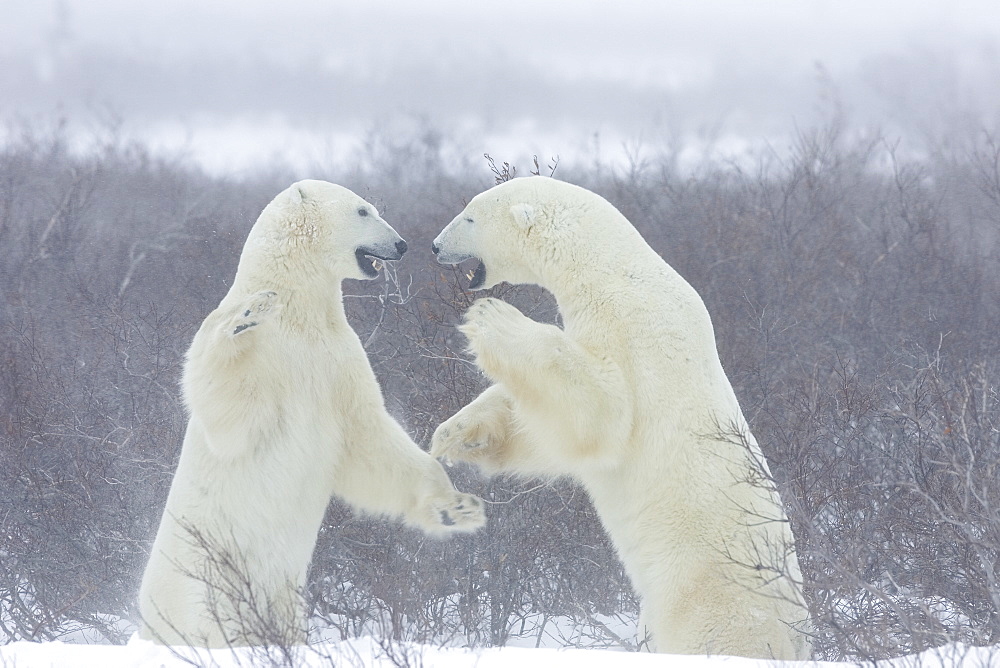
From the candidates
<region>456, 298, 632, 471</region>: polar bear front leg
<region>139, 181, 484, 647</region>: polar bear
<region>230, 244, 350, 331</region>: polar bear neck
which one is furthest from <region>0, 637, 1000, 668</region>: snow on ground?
<region>230, 244, 350, 331</region>: polar bear neck

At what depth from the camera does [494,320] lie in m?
3.14

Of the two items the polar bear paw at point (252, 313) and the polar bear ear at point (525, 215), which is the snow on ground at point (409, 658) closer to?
the polar bear paw at point (252, 313)

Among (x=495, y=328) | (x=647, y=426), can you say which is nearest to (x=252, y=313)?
(x=495, y=328)

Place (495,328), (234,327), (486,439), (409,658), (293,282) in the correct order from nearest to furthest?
(409,658)
(234,327)
(495,328)
(293,282)
(486,439)

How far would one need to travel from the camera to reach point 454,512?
3.36 meters

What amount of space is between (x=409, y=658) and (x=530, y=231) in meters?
1.50

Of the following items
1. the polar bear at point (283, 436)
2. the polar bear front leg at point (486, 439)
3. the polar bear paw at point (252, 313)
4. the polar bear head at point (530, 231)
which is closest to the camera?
the polar bear paw at point (252, 313)

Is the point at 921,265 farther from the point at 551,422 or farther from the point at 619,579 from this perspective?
the point at 551,422

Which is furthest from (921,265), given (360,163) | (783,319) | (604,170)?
(360,163)

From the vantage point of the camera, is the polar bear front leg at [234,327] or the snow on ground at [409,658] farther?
the polar bear front leg at [234,327]

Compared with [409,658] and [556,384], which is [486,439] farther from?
[409,658]

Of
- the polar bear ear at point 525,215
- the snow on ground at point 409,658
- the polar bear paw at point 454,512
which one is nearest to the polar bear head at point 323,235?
the polar bear ear at point 525,215

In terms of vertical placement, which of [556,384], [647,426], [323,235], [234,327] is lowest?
[647,426]

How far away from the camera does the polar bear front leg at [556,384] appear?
3025 mm
